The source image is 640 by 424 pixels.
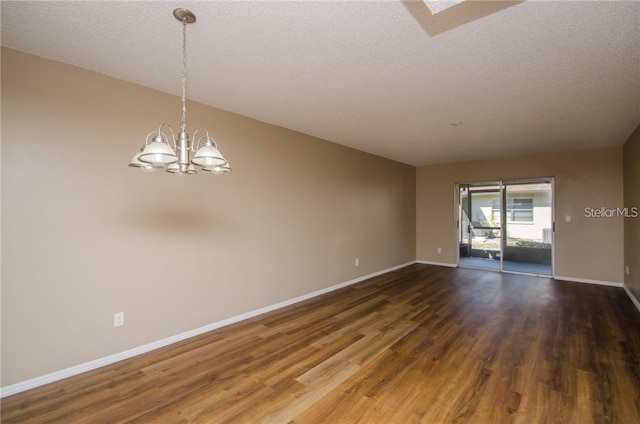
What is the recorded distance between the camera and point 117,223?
263 centimetres

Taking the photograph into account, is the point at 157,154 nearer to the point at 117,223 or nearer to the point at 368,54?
the point at 117,223

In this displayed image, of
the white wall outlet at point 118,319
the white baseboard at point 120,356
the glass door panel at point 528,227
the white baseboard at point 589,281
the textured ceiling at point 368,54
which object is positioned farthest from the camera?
the glass door panel at point 528,227

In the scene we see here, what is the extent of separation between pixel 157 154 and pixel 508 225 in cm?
714

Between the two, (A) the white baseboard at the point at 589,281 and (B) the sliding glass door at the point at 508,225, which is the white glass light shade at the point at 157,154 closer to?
(B) the sliding glass door at the point at 508,225

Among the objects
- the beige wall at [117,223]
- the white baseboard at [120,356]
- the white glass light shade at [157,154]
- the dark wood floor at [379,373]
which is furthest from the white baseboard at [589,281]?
the white glass light shade at [157,154]

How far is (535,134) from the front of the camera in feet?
14.4

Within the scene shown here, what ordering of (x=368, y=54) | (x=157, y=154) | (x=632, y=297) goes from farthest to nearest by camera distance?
(x=632, y=297) < (x=368, y=54) < (x=157, y=154)

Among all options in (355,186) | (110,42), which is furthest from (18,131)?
(355,186)

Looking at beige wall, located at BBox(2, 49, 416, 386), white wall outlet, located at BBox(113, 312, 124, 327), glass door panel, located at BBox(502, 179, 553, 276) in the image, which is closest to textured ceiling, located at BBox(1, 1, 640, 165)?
beige wall, located at BBox(2, 49, 416, 386)

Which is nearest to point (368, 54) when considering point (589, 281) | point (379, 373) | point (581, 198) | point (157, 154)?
point (157, 154)

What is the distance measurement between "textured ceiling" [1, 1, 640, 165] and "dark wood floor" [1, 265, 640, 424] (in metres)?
2.57

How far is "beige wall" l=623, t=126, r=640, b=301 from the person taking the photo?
399cm

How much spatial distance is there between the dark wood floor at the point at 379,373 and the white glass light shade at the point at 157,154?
170 cm

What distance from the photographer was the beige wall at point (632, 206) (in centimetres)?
399
